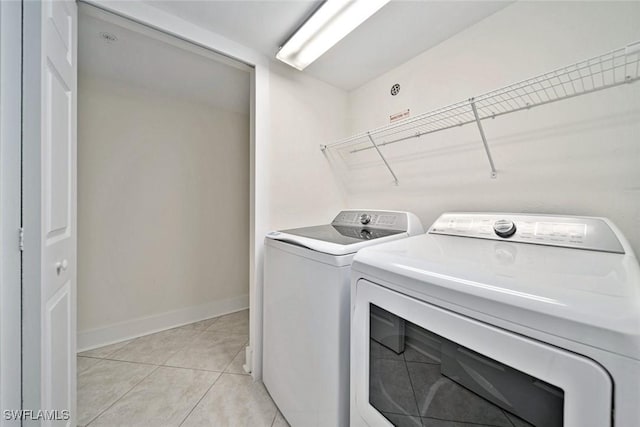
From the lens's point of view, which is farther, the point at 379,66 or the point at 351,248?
the point at 379,66

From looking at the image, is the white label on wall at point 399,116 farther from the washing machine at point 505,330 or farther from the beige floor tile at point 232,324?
the beige floor tile at point 232,324

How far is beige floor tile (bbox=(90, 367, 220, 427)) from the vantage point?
1.39 m

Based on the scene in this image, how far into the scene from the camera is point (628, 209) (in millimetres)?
1035

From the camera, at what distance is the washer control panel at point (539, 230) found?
915 mm

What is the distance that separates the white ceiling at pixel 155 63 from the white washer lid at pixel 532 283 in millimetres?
1828

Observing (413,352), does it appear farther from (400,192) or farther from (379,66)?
(379,66)

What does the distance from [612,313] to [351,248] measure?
779 millimetres

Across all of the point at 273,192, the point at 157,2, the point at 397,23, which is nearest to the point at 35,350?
the point at 273,192

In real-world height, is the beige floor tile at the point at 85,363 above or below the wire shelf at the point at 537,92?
below

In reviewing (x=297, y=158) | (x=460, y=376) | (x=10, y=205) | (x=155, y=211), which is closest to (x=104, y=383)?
(x=155, y=211)

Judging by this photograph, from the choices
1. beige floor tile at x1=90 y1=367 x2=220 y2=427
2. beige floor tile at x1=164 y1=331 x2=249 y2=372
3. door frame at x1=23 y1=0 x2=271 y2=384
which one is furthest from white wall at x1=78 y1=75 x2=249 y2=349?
door frame at x1=23 y1=0 x2=271 y2=384

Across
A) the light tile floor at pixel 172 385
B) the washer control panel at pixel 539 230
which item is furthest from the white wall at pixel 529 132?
the light tile floor at pixel 172 385

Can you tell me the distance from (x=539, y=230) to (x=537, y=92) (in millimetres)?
767

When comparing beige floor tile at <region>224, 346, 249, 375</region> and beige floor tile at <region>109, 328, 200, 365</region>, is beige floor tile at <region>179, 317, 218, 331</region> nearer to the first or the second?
beige floor tile at <region>109, 328, 200, 365</region>
